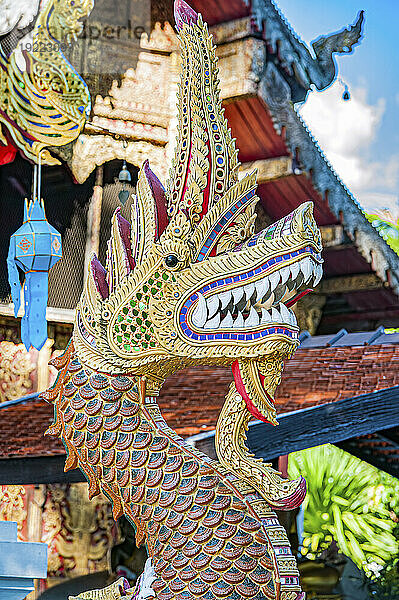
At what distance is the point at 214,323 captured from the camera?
140 cm

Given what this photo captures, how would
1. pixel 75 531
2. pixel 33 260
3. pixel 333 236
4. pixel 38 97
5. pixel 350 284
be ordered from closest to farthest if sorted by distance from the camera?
1. pixel 33 260
2. pixel 38 97
3. pixel 75 531
4. pixel 333 236
5. pixel 350 284

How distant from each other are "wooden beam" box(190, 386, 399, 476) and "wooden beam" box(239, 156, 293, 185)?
168cm

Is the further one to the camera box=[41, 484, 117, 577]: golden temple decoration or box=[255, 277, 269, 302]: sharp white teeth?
box=[41, 484, 117, 577]: golden temple decoration

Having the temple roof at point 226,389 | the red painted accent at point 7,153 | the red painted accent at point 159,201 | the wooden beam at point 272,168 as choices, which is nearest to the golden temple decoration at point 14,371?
the temple roof at point 226,389

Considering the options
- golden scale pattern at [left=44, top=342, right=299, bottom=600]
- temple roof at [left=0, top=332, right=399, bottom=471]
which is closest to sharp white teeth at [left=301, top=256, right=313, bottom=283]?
golden scale pattern at [left=44, top=342, right=299, bottom=600]

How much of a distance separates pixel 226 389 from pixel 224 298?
5.26 feet

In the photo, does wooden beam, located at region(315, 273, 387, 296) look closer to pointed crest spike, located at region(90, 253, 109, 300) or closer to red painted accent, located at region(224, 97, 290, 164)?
red painted accent, located at region(224, 97, 290, 164)

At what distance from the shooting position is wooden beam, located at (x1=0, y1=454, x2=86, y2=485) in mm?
2279

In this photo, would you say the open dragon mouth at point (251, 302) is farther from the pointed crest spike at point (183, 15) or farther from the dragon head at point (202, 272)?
the pointed crest spike at point (183, 15)

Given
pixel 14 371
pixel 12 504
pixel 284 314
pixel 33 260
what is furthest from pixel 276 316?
pixel 12 504

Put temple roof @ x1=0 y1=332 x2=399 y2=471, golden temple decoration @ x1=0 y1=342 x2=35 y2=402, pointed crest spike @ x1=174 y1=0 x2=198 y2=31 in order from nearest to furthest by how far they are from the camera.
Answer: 1. pointed crest spike @ x1=174 y1=0 x2=198 y2=31
2. temple roof @ x1=0 y1=332 x2=399 y2=471
3. golden temple decoration @ x1=0 y1=342 x2=35 y2=402

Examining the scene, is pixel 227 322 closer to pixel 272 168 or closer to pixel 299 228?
pixel 299 228

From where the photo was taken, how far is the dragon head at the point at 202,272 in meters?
1.39

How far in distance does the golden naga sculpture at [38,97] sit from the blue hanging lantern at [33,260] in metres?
0.34
